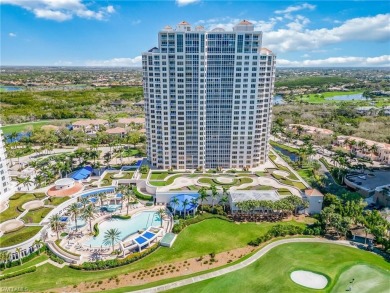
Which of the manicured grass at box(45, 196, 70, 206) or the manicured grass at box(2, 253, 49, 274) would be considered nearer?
the manicured grass at box(2, 253, 49, 274)

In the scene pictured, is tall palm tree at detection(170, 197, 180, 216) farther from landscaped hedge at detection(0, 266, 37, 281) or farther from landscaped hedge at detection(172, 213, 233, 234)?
landscaped hedge at detection(0, 266, 37, 281)

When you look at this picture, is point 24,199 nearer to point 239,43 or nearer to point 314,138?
point 239,43

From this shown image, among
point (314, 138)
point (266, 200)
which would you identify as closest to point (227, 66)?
point (266, 200)

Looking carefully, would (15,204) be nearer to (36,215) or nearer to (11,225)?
(36,215)

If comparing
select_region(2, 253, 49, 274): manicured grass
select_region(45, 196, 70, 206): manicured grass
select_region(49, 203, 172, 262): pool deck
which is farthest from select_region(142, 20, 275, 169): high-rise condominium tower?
select_region(2, 253, 49, 274): manicured grass

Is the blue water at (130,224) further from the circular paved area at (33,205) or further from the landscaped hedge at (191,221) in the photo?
the circular paved area at (33,205)

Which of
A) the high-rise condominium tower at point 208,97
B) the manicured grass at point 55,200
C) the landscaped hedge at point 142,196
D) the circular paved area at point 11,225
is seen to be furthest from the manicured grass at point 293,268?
the manicured grass at point 55,200
